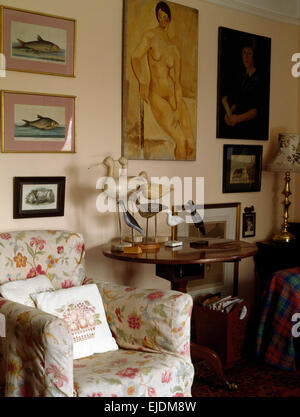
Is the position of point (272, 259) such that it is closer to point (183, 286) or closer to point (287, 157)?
point (287, 157)

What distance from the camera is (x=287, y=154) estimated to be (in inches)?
161

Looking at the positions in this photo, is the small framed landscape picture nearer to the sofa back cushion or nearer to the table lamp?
the sofa back cushion

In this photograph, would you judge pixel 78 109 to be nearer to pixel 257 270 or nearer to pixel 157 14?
pixel 157 14

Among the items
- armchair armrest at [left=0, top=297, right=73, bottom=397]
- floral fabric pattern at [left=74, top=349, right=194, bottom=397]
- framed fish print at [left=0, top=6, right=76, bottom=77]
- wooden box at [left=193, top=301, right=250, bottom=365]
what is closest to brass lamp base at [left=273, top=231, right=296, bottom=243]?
wooden box at [left=193, top=301, right=250, bottom=365]

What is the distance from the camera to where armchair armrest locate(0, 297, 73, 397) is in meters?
1.96

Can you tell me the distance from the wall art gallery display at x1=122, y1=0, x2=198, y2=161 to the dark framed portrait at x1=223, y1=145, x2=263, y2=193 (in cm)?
39

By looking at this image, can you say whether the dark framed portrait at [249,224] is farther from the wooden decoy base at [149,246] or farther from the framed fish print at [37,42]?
the framed fish print at [37,42]

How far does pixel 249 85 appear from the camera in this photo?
13.4 ft

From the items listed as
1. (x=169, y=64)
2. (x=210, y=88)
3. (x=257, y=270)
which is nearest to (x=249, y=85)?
(x=210, y=88)

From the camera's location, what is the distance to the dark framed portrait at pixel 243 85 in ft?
12.9

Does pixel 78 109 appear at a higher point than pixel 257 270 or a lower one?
higher

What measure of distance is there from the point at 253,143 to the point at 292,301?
1.42m
